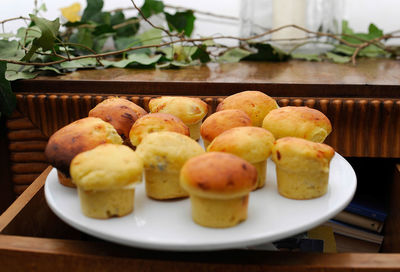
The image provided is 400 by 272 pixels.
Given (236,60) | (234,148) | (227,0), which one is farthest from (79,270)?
(227,0)

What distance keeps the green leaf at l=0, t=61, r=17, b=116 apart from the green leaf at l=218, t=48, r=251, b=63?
0.49 metres

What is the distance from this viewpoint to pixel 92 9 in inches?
46.2

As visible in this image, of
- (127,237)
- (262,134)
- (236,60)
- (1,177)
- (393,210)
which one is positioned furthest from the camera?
(236,60)

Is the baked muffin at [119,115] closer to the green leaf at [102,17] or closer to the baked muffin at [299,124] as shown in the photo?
the baked muffin at [299,124]

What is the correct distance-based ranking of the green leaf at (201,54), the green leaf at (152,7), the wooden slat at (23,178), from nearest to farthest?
the wooden slat at (23,178), the green leaf at (201,54), the green leaf at (152,7)

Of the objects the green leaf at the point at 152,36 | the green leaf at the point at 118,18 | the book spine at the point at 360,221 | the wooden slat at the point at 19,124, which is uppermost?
the green leaf at the point at 118,18

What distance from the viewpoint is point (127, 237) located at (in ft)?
1.11

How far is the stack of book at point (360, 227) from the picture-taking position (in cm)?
66

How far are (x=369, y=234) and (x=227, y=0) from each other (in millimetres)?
889

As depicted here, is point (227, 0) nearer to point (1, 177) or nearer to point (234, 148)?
point (1, 177)

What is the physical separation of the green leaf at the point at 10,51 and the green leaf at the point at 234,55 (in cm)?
44

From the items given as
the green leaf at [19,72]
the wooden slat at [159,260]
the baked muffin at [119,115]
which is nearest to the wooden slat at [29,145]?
the green leaf at [19,72]

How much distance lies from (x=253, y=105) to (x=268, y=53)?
Result: 0.49 metres

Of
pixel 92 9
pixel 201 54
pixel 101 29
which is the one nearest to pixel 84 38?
pixel 101 29
